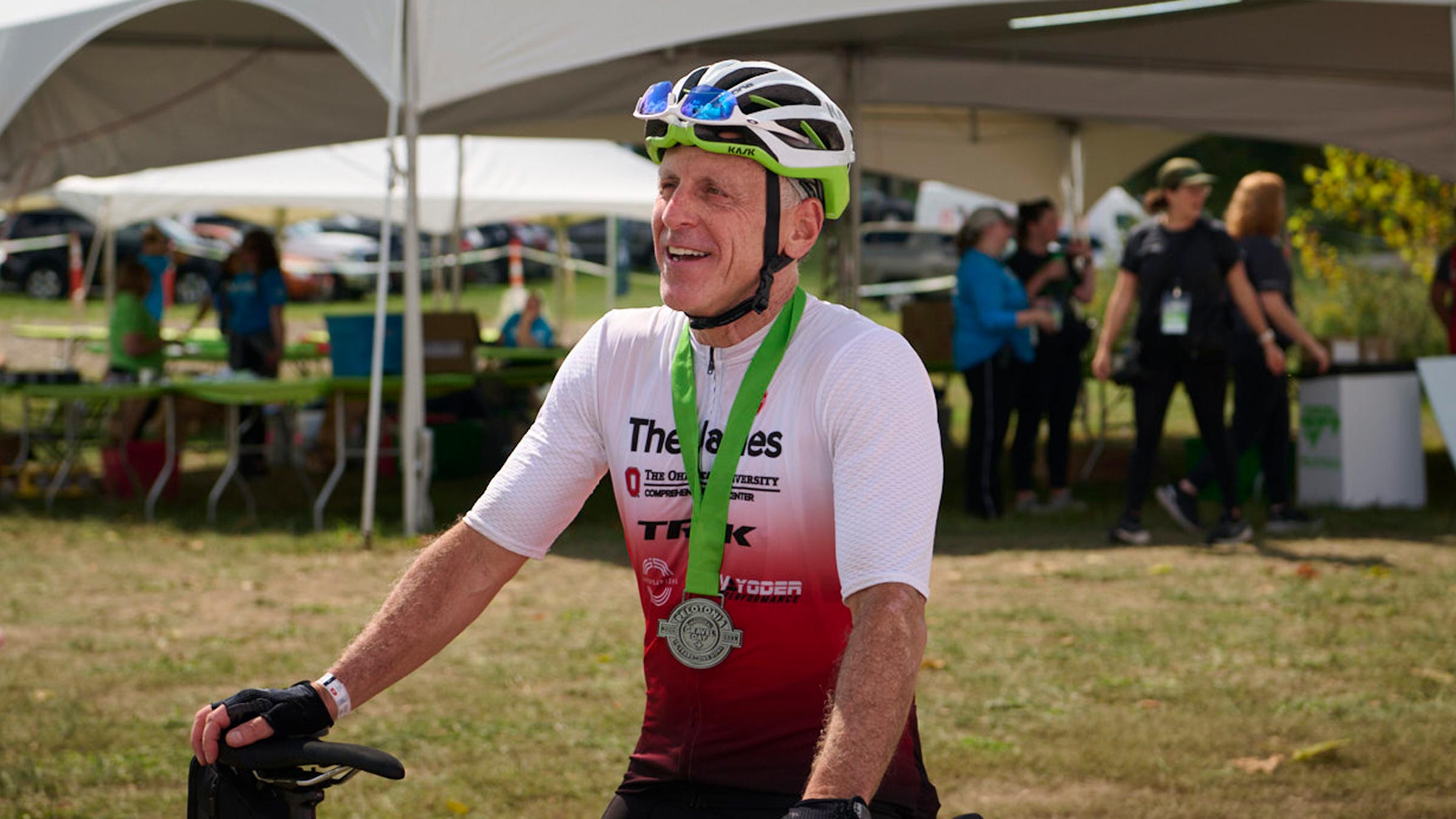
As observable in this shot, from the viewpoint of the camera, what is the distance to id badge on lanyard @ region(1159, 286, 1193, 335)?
8969mm

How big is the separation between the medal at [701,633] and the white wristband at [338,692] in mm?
450

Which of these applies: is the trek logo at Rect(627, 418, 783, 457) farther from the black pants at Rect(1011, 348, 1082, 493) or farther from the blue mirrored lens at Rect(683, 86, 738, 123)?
the black pants at Rect(1011, 348, 1082, 493)

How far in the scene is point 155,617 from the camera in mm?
7801

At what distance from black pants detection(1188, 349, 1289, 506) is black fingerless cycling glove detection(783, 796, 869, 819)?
805 centimetres

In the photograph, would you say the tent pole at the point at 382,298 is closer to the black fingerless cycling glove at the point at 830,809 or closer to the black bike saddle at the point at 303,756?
the black bike saddle at the point at 303,756

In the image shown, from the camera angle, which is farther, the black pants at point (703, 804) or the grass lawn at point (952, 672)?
the grass lawn at point (952, 672)

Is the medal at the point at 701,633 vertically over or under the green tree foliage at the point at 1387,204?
under

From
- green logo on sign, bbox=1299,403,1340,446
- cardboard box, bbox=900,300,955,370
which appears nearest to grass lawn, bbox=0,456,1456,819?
green logo on sign, bbox=1299,403,1340,446

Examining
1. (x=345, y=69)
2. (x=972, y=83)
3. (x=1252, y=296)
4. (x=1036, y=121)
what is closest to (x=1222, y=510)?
(x=1252, y=296)

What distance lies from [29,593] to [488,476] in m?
5.77

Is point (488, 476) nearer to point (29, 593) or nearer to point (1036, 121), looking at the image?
point (29, 593)

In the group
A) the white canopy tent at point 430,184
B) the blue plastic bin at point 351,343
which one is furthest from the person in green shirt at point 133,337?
the white canopy tent at point 430,184

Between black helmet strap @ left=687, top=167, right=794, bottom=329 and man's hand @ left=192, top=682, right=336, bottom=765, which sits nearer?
man's hand @ left=192, top=682, right=336, bottom=765

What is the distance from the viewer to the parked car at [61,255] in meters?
31.7
